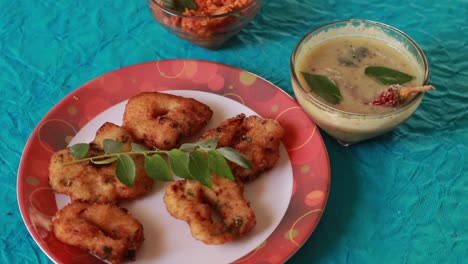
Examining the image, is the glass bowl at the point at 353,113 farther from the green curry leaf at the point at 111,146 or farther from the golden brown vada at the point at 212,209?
the green curry leaf at the point at 111,146

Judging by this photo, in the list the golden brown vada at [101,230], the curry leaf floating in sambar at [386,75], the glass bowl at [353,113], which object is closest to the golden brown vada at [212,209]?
the golden brown vada at [101,230]

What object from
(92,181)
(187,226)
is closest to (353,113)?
(187,226)

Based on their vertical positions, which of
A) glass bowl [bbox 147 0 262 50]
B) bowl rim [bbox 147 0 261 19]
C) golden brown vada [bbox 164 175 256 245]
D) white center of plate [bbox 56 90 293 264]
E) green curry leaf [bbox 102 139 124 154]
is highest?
bowl rim [bbox 147 0 261 19]

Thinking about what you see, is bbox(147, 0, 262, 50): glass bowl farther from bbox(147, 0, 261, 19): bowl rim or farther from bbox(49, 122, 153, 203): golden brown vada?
bbox(49, 122, 153, 203): golden brown vada

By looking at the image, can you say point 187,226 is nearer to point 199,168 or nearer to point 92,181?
point 199,168

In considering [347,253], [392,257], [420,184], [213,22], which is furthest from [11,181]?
[420,184]

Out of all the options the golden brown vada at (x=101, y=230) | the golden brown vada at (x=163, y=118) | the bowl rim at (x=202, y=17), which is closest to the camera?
the golden brown vada at (x=101, y=230)

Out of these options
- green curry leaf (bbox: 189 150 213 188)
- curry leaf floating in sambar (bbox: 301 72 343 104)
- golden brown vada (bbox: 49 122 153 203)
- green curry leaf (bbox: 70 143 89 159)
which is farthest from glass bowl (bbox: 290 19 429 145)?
green curry leaf (bbox: 70 143 89 159)
